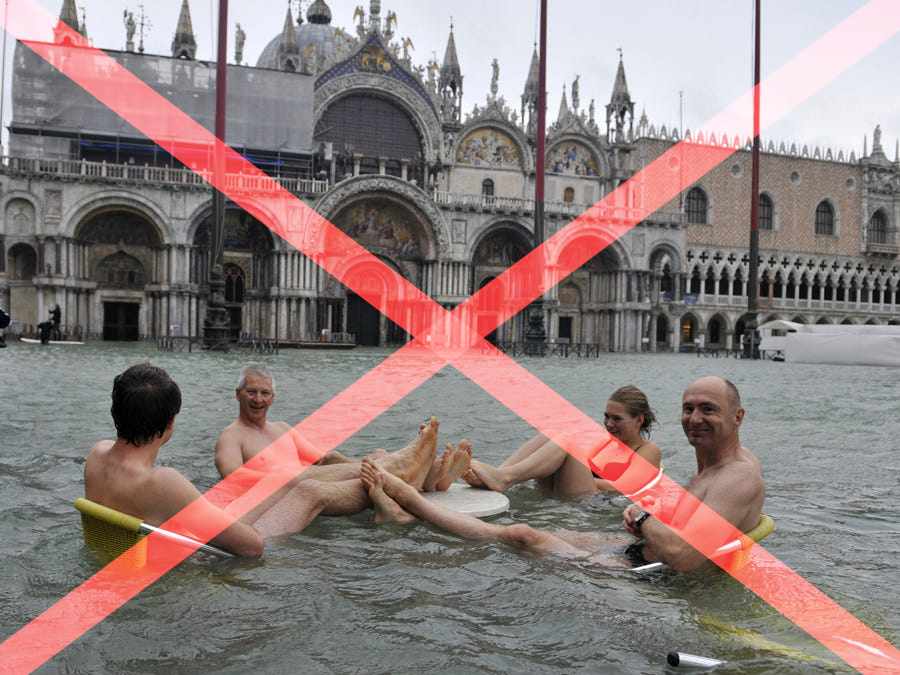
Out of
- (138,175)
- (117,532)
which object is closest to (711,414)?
(117,532)

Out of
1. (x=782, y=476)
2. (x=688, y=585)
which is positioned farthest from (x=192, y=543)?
(x=782, y=476)

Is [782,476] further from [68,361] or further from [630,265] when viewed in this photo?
[630,265]

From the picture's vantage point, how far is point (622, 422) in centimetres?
515

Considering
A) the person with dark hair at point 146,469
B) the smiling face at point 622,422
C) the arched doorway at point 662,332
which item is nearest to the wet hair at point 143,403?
the person with dark hair at point 146,469

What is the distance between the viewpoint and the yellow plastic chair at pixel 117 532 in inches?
130

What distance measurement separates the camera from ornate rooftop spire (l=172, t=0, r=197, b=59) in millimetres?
37375

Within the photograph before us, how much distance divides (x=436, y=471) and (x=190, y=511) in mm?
1748

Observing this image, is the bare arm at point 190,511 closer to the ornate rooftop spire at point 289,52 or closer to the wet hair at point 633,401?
the wet hair at point 633,401

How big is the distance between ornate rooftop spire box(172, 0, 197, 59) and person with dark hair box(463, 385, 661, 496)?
36.8 m

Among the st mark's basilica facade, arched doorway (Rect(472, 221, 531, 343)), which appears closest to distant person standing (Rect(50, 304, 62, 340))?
the st mark's basilica facade

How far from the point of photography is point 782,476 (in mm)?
6223

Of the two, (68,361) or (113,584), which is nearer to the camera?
(113,584)

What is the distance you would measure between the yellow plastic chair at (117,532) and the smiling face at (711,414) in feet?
7.36

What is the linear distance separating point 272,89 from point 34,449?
3122cm
